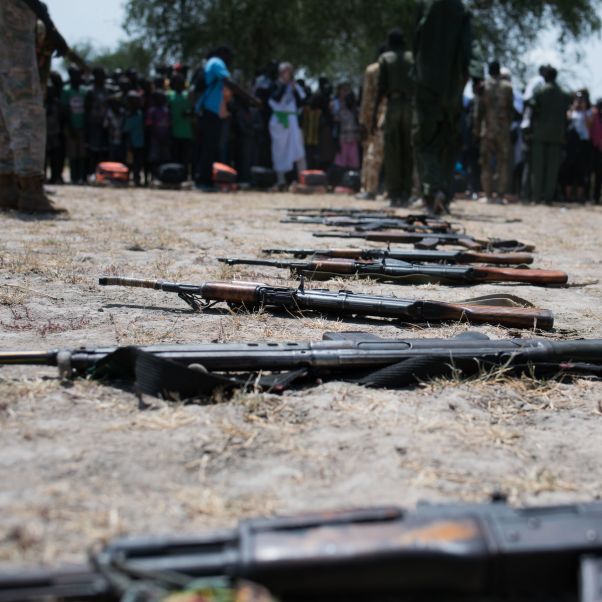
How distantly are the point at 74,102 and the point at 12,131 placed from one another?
24.3ft

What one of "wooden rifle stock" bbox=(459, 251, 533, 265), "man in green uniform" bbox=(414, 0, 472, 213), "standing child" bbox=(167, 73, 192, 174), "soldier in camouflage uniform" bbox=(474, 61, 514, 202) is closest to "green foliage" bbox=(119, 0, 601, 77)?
"standing child" bbox=(167, 73, 192, 174)

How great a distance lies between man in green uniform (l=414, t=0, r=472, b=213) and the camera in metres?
8.67

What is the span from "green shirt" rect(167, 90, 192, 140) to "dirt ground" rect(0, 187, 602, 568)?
10.8 m

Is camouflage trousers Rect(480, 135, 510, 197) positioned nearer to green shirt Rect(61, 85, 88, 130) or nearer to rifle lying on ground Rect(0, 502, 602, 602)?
green shirt Rect(61, 85, 88, 130)

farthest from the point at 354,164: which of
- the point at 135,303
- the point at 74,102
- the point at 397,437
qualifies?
the point at 397,437

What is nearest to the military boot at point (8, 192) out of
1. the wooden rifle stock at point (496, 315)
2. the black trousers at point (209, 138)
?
the wooden rifle stock at point (496, 315)

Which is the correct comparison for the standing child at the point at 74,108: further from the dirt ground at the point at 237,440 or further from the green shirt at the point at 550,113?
the dirt ground at the point at 237,440

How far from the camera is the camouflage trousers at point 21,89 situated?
267 inches

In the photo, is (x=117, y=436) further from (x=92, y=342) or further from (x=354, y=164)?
(x=354, y=164)

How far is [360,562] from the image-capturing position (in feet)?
4.51

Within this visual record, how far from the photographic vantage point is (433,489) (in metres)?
1.91

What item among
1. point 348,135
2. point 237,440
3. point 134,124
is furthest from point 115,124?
point 237,440

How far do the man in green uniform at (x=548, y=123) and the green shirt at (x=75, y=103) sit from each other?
25.1 feet

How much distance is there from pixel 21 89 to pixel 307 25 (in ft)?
50.7
